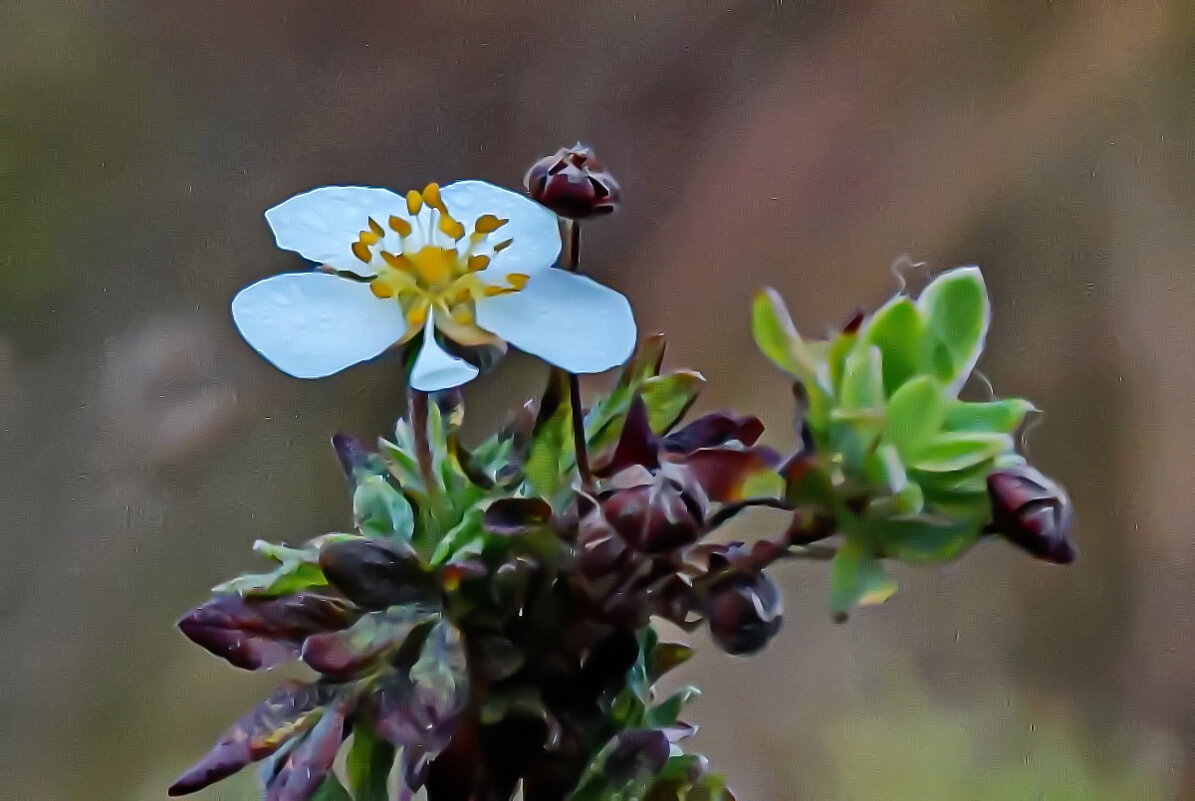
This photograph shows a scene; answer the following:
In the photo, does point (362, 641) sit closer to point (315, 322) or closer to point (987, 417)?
point (315, 322)

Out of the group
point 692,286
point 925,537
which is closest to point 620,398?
point 925,537

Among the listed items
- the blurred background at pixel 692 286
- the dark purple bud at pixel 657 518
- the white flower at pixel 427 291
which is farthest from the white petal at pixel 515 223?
the blurred background at pixel 692 286

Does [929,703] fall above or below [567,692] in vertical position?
below

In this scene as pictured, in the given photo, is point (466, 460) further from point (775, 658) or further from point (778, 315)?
point (775, 658)

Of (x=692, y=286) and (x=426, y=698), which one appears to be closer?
(x=426, y=698)

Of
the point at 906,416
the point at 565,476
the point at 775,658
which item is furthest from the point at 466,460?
the point at 775,658
